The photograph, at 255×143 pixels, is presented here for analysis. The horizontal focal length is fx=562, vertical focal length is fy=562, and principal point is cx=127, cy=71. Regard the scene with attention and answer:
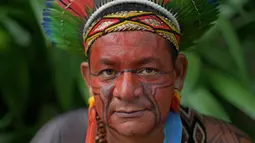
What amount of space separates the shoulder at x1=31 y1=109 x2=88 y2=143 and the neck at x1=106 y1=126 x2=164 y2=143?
0.42 ft

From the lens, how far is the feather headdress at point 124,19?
50.8 inches

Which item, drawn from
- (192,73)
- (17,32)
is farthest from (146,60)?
(17,32)

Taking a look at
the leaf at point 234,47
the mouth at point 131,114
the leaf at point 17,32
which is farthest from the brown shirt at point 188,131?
the leaf at point 17,32

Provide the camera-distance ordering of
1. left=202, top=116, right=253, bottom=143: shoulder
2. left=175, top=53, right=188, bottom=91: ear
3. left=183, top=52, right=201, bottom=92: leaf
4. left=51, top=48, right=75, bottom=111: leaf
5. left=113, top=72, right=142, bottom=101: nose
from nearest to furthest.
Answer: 1. left=113, top=72, right=142, bottom=101: nose
2. left=175, top=53, right=188, bottom=91: ear
3. left=202, top=116, right=253, bottom=143: shoulder
4. left=183, top=52, right=201, bottom=92: leaf
5. left=51, top=48, right=75, bottom=111: leaf

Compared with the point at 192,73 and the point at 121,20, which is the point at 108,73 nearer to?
the point at 121,20

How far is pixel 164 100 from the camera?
1.32 meters

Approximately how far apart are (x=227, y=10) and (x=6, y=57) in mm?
948

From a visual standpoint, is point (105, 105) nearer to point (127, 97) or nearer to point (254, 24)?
point (127, 97)

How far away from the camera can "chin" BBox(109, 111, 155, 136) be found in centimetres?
128

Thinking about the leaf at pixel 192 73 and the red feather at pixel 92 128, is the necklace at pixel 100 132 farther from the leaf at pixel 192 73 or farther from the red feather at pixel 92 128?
the leaf at pixel 192 73

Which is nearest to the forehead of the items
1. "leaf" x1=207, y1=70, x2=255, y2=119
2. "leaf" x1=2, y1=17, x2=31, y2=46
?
"leaf" x1=207, y1=70, x2=255, y2=119

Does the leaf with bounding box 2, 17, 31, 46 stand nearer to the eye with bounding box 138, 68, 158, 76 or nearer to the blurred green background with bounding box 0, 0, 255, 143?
the blurred green background with bounding box 0, 0, 255, 143

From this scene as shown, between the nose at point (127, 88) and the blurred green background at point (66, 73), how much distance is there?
74 cm

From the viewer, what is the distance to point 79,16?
137 cm
